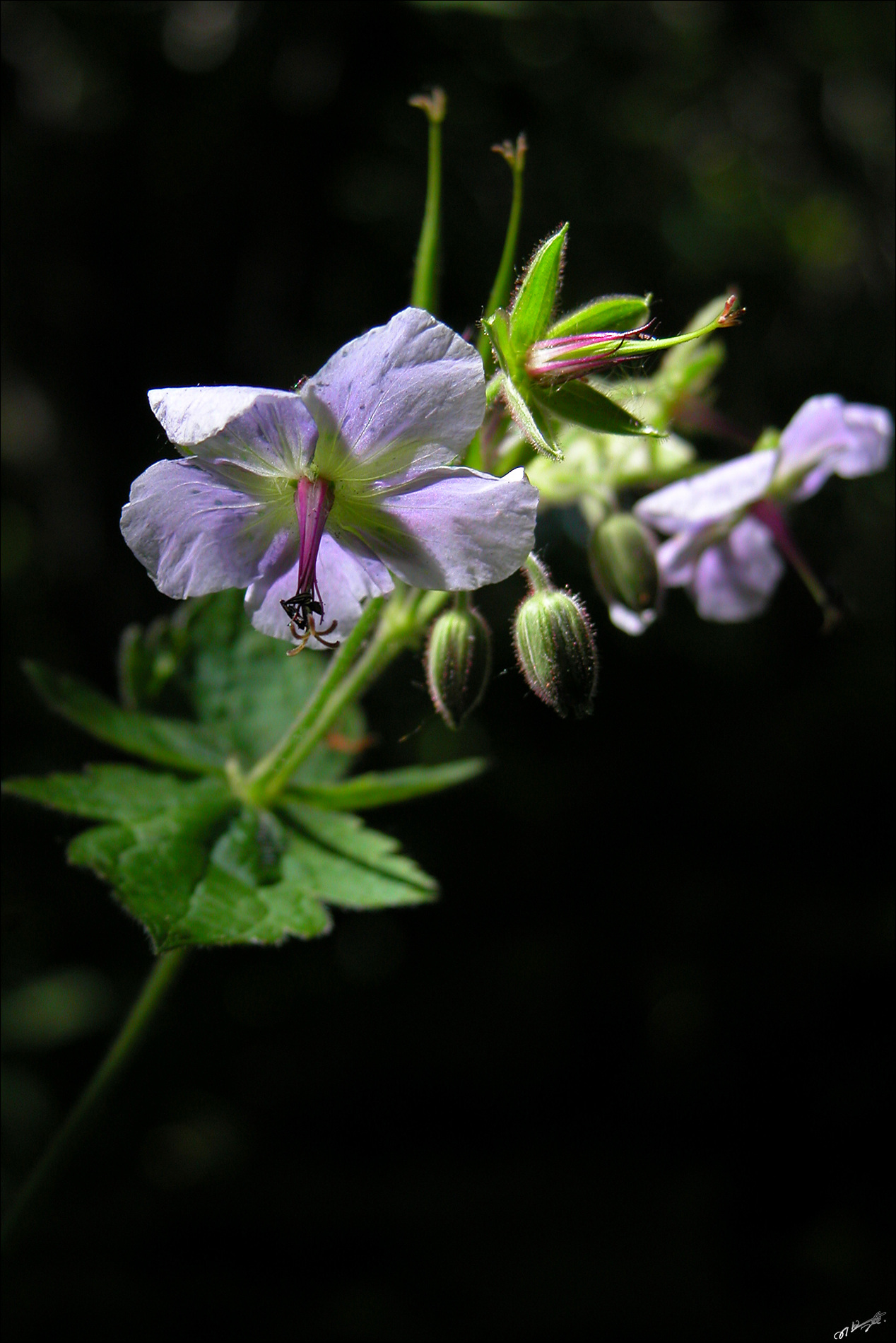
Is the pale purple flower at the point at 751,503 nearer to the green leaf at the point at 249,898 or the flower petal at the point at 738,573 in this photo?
the flower petal at the point at 738,573

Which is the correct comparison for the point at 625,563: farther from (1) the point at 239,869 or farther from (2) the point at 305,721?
(1) the point at 239,869

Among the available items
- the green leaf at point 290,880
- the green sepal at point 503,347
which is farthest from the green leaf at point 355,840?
the green sepal at point 503,347

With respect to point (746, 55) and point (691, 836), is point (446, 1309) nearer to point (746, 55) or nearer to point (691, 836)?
point (691, 836)

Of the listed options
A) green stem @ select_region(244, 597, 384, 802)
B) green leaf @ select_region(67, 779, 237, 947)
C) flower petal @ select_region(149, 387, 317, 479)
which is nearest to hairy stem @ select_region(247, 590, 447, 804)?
green stem @ select_region(244, 597, 384, 802)

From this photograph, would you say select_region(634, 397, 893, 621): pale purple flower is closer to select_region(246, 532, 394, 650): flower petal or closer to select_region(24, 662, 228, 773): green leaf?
select_region(246, 532, 394, 650): flower petal
